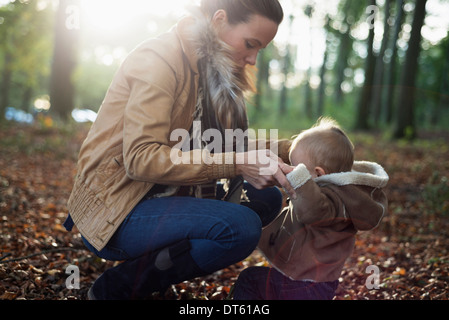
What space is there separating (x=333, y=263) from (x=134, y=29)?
21.0m

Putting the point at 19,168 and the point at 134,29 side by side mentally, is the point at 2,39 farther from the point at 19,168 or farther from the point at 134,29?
the point at 19,168

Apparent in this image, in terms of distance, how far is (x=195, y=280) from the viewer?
10.1 feet

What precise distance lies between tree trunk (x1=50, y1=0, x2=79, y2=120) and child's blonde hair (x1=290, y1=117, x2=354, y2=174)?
8.64 meters

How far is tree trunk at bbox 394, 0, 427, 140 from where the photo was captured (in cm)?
986

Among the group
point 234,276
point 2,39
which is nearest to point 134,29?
point 2,39

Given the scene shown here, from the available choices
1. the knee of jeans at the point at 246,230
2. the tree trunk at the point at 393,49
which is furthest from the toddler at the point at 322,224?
the tree trunk at the point at 393,49

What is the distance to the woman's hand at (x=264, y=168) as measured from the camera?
80.7 inches

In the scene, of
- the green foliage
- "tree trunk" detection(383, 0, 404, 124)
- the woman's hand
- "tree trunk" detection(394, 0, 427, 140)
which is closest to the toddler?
the woman's hand

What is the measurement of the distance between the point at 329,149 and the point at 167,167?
96 cm

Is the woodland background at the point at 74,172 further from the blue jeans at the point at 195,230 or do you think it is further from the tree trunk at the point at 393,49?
the blue jeans at the point at 195,230

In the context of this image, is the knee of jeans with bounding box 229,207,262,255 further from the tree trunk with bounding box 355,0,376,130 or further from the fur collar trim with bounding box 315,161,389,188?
the tree trunk with bounding box 355,0,376,130

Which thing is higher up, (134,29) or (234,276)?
(134,29)
